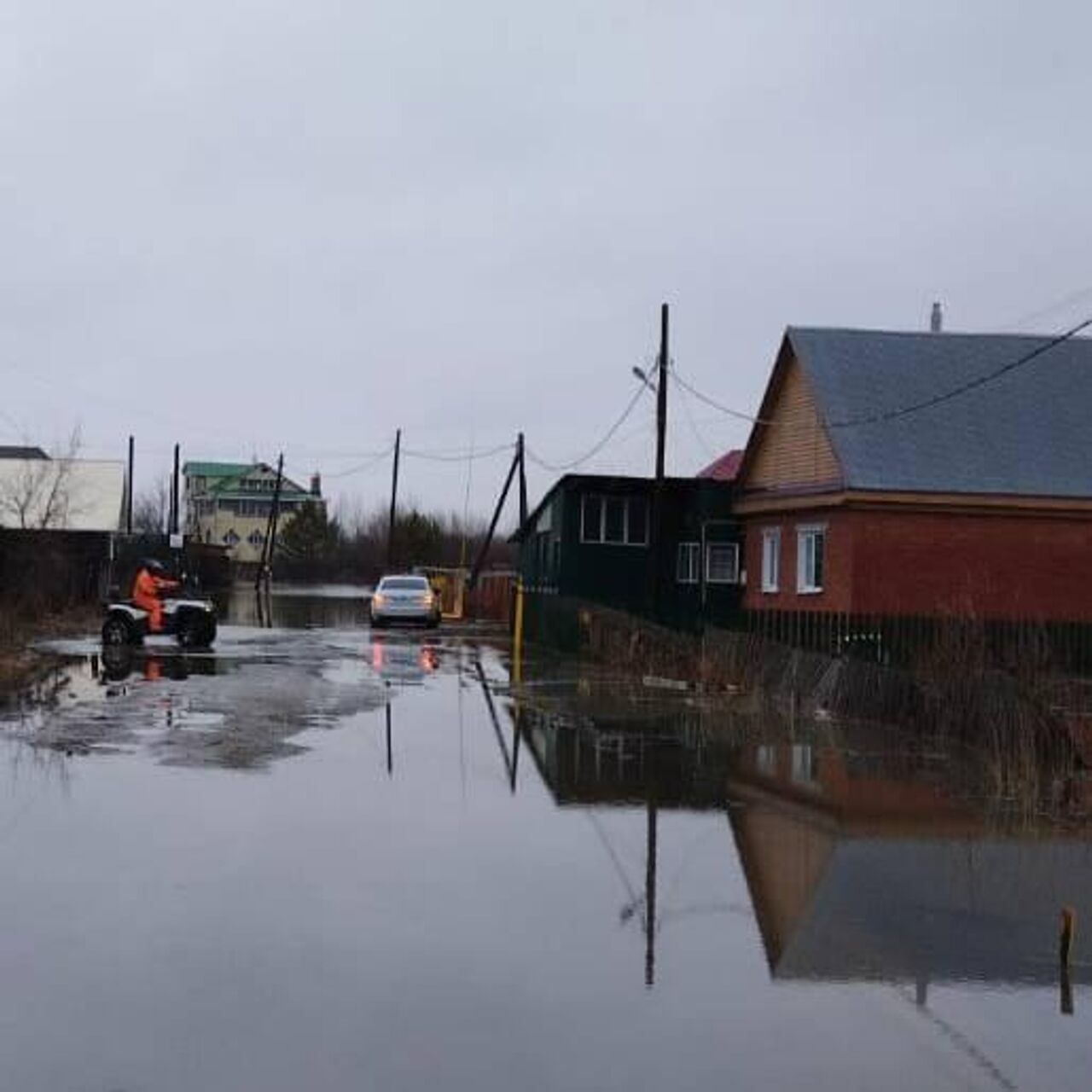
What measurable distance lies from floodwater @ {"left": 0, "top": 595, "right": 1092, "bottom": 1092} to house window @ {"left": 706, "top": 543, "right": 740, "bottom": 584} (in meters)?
23.1

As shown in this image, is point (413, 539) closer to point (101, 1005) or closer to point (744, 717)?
point (744, 717)

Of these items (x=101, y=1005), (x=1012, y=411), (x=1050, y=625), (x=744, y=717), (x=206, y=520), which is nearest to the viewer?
(x=101, y=1005)

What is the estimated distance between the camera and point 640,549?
41.2 m

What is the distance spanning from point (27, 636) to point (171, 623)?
4.36 meters

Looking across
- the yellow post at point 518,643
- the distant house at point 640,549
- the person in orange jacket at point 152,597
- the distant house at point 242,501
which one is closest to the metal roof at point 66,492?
the distant house at point 640,549

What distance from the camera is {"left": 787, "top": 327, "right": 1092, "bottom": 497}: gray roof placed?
29.6 m

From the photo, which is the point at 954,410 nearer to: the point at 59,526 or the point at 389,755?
the point at 389,755

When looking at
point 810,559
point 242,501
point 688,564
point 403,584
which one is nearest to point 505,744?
point 810,559

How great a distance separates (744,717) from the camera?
1883cm

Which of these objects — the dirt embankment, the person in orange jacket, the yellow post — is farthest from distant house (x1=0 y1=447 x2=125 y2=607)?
the yellow post

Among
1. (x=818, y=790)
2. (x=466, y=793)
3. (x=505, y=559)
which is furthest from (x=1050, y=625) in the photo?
(x=505, y=559)

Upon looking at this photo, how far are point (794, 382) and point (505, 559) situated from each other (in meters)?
72.9

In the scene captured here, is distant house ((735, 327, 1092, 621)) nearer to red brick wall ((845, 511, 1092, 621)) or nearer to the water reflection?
red brick wall ((845, 511, 1092, 621))

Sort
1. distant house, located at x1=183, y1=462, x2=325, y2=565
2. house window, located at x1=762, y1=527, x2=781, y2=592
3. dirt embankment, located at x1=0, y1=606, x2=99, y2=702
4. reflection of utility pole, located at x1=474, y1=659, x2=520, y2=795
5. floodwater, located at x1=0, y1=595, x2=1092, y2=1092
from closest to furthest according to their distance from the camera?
floodwater, located at x1=0, y1=595, x2=1092, y2=1092 < reflection of utility pole, located at x1=474, y1=659, x2=520, y2=795 < dirt embankment, located at x1=0, y1=606, x2=99, y2=702 < house window, located at x1=762, y1=527, x2=781, y2=592 < distant house, located at x1=183, y1=462, x2=325, y2=565
